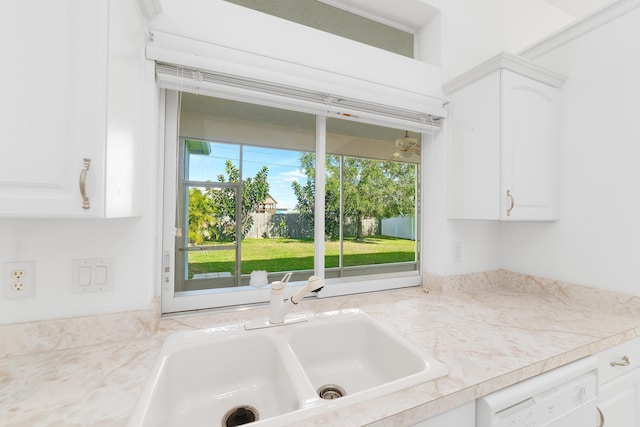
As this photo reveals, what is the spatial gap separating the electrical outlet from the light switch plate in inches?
4.1

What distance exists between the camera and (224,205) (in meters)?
1.66

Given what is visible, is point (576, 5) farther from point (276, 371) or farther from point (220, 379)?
point (220, 379)

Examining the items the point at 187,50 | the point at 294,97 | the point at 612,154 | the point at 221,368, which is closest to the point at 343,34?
the point at 294,97

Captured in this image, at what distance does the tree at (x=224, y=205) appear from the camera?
4.74 feet

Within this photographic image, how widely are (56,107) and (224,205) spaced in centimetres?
105

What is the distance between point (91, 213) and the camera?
2.12 feet

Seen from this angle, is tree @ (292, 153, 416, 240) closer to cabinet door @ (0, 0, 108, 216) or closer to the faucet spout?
the faucet spout

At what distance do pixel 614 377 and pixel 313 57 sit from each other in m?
1.95

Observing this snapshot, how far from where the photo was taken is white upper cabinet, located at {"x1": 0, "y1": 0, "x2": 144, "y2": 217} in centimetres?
60

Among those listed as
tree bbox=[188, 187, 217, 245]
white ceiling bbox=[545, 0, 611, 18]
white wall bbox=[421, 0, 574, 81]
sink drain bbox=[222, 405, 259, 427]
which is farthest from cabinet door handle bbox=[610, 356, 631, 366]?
white ceiling bbox=[545, 0, 611, 18]

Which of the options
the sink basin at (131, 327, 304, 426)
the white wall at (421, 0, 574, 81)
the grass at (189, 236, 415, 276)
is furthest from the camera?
the white wall at (421, 0, 574, 81)

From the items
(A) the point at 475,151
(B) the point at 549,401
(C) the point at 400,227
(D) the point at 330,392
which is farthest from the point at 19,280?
(C) the point at 400,227

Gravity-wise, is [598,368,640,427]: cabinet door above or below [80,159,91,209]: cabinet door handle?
below

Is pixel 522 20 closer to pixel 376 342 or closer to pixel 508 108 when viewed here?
pixel 508 108
